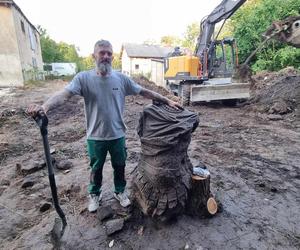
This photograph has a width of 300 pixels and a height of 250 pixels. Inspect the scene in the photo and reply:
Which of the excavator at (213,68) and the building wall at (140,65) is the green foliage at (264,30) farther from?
the building wall at (140,65)

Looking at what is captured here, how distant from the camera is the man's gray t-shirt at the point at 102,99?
8.45 ft

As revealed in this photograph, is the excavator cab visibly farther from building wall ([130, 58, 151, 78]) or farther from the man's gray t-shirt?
building wall ([130, 58, 151, 78])

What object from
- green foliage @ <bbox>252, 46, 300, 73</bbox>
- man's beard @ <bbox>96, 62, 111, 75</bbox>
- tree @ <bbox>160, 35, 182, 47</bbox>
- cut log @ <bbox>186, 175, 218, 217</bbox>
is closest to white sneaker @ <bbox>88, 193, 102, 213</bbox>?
cut log @ <bbox>186, 175, 218, 217</bbox>

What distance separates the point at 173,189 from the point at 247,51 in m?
14.9

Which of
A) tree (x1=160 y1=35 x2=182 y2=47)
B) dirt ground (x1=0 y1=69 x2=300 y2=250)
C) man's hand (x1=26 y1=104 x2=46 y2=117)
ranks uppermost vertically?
tree (x1=160 y1=35 x2=182 y2=47)

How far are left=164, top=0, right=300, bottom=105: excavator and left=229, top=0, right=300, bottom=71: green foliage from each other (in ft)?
16.3

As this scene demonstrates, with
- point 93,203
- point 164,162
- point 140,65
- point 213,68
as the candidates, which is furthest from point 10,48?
point 140,65

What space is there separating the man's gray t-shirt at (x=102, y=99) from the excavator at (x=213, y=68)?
6.61 metres

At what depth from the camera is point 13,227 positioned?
300cm

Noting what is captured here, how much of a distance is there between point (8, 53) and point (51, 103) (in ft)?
52.7

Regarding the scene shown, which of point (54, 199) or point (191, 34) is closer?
point (54, 199)

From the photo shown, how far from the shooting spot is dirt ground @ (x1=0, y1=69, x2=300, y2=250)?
2.62 m

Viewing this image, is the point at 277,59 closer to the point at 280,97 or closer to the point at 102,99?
the point at 280,97

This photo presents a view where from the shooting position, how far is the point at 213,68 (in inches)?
397
